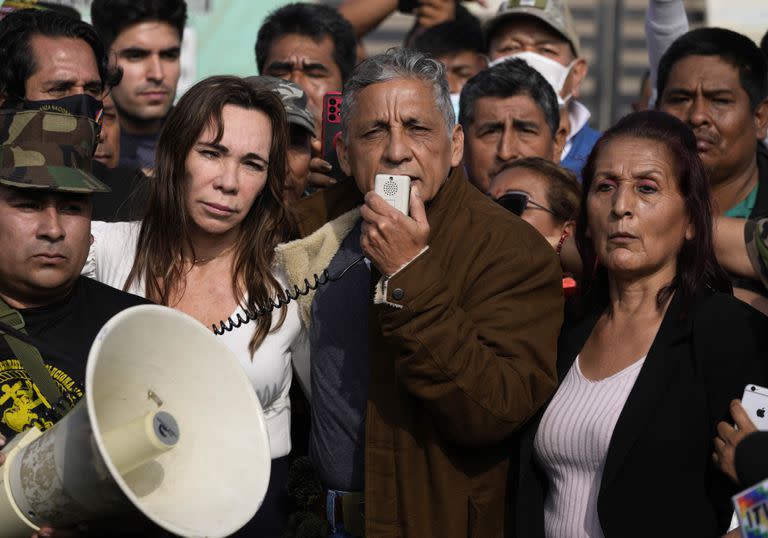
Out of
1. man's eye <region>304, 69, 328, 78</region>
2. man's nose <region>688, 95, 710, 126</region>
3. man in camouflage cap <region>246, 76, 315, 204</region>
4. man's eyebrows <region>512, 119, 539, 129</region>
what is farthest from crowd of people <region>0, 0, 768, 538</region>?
man's eye <region>304, 69, 328, 78</region>

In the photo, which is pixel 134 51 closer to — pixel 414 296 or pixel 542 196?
pixel 542 196

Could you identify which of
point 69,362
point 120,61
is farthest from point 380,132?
point 120,61

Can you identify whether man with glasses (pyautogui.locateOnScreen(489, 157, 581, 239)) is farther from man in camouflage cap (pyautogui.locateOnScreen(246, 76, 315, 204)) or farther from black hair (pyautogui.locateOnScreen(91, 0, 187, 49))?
black hair (pyautogui.locateOnScreen(91, 0, 187, 49))

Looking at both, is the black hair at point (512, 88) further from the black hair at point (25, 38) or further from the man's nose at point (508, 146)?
the black hair at point (25, 38)

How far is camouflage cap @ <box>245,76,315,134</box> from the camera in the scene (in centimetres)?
509

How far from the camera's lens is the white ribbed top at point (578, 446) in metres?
3.56

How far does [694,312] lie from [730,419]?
1.17 feet

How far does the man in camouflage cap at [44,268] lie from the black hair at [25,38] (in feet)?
3.52

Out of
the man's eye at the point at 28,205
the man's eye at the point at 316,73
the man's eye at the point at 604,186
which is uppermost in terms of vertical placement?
the man's eye at the point at 604,186

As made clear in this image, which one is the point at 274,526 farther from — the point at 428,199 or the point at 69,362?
the point at 428,199

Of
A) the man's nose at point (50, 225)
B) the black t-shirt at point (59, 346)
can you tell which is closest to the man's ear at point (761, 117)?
the black t-shirt at point (59, 346)

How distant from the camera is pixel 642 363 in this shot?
362 centimetres

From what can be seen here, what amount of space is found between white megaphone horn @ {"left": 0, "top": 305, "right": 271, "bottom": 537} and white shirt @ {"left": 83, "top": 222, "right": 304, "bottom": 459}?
718mm

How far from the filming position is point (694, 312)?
3566 millimetres
